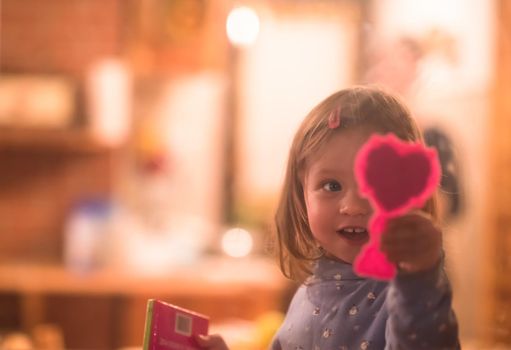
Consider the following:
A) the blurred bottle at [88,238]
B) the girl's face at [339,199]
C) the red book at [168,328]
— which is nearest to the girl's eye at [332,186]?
the girl's face at [339,199]

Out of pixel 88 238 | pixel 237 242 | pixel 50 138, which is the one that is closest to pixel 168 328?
pixel 88 238

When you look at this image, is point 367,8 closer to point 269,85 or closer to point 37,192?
point 269,85

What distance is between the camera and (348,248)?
0.46 meters

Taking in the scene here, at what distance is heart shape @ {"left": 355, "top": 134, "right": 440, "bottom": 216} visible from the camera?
386 millimetres

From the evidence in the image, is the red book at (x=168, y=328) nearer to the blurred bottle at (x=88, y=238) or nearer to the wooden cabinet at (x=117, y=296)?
the wooden cabinet at (x=117, y=296)

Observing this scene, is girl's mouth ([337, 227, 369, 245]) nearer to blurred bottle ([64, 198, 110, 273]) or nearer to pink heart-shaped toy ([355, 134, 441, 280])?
pink heart-shaped toy ([355, 134, 441, 280])

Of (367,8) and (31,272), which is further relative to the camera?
(367,8)

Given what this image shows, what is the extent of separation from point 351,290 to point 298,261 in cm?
6

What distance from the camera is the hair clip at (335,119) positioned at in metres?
0.45

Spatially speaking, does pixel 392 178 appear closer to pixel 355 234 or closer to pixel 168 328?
pixel 355 234

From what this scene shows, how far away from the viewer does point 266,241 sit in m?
0.58

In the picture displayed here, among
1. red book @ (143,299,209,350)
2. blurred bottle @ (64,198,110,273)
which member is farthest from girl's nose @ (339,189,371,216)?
blurred bottle @ (64,198,110,273)

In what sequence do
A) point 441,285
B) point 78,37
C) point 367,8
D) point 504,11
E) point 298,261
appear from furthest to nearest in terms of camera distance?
point 367,8
point 78,37
point 504,11
point 298,261
point 441,285

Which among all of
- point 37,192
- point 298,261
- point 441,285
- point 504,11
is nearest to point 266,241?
point 298,261
